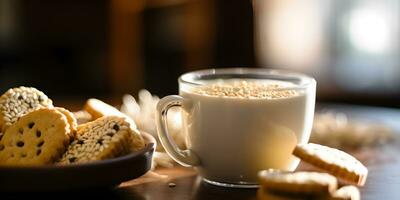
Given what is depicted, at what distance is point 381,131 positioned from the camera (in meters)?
1.34

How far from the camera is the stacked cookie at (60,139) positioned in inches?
33.9

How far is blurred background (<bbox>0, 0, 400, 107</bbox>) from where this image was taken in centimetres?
319

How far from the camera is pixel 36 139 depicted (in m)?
0.88

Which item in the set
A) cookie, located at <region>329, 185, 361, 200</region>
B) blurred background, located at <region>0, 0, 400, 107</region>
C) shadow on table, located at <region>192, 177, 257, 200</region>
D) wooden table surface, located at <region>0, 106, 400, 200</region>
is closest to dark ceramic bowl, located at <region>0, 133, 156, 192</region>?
wooden table surface, located at <region>0, 106, 400, 200</region>

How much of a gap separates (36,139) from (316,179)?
1.10ft

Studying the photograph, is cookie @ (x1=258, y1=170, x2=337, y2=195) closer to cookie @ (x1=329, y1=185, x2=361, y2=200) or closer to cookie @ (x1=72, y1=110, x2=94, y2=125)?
cookie @ (x1=329, y1=185, x2=361, y2=200)

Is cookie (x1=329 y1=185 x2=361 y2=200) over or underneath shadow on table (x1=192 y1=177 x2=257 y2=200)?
over

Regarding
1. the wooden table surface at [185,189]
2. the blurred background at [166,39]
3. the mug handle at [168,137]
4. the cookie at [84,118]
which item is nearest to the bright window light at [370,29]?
the blurred background at [166,39]

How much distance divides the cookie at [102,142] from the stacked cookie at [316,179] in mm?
174

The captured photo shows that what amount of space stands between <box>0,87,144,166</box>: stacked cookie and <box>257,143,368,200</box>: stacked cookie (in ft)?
0.59

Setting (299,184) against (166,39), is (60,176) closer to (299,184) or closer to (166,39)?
(299,184)

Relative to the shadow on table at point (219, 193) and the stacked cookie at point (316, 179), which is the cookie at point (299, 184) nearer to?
the stacked cookie at point (316, 179)

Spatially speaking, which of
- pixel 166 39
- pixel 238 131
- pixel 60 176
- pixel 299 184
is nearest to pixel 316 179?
pixel 299 184

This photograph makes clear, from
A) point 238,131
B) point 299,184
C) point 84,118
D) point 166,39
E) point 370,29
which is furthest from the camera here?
point 166,39
